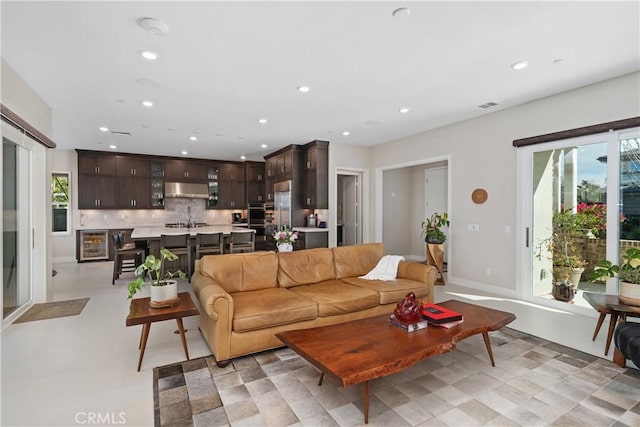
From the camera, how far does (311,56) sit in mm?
3148

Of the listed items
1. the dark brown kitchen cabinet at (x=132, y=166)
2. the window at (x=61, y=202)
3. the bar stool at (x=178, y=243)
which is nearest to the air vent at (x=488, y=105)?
the bar stool at (x=178, y=243)

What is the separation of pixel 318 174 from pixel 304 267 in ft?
11.1

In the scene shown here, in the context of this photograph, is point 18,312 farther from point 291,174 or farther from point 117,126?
point 291,174

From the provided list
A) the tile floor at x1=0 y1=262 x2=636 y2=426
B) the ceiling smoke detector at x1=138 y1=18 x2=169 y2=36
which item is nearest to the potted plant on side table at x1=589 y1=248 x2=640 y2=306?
the tile floor at x1=0 y1=262 x2=636 y2=426

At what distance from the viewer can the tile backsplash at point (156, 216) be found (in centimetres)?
853

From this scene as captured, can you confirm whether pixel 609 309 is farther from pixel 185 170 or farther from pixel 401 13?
pixel 185 170

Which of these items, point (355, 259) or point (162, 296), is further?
point (355, 259)

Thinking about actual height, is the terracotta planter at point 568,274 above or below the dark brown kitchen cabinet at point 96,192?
below

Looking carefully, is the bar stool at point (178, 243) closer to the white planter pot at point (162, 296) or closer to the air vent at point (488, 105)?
the white planter pot at point (162, 296)

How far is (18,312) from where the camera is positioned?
4.00 meters

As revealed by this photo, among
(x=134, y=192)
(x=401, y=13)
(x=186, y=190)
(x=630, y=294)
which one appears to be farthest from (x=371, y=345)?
(x=134, y=192)

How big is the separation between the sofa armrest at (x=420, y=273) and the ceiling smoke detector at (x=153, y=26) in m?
3.56

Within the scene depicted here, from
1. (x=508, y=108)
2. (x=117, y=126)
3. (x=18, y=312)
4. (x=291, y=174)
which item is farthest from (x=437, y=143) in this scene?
(x=18, y=312)

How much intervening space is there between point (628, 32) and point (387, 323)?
3.17 meters
